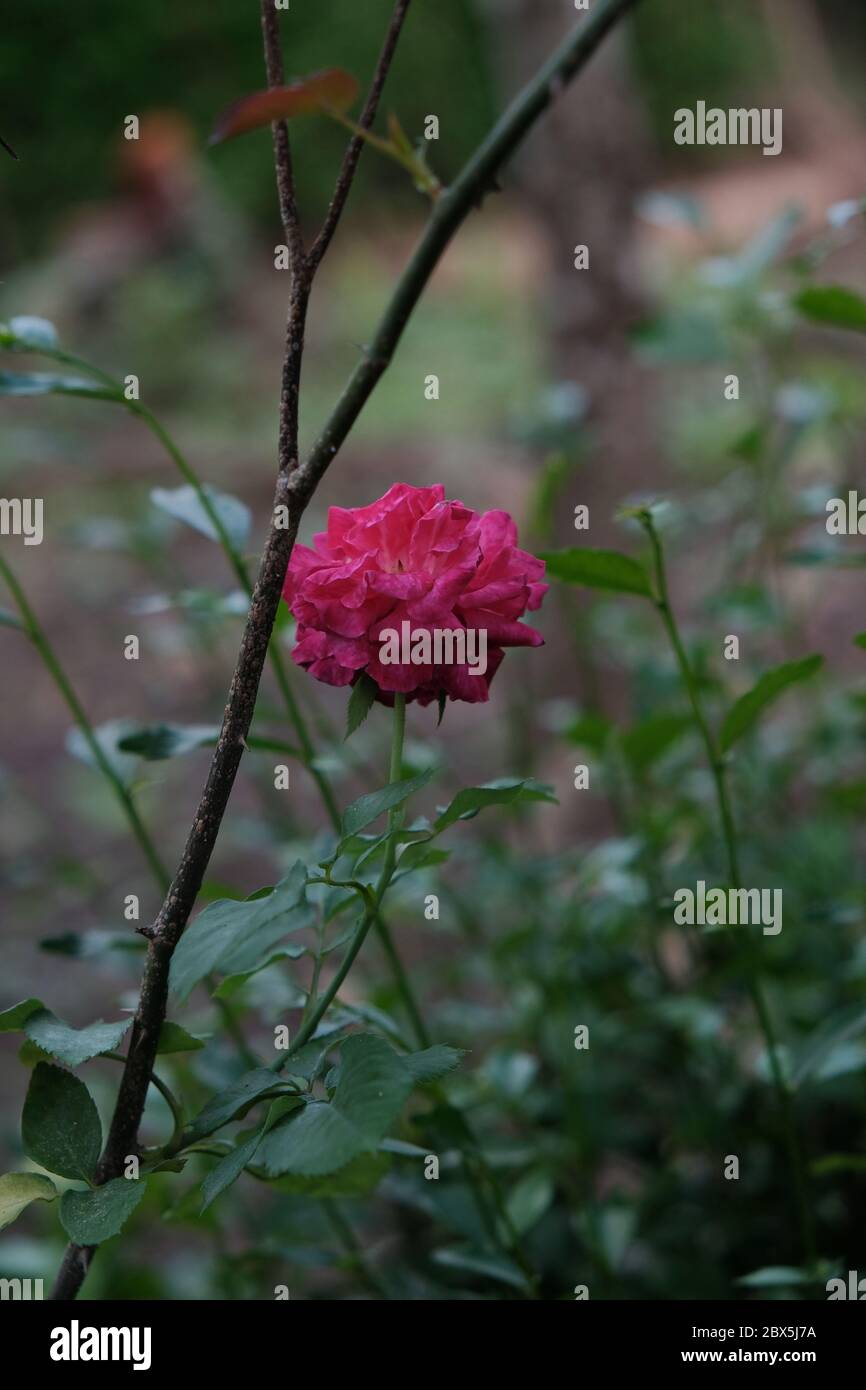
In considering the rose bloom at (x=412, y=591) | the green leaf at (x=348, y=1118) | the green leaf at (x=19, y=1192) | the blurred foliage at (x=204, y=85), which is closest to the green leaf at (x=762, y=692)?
the rose bloom at (x=412, y=591)

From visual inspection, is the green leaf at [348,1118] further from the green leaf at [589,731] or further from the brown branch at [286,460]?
the green leaf at [589,731]

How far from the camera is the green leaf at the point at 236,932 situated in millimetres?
449

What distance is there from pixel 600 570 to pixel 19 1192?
0.37 meters

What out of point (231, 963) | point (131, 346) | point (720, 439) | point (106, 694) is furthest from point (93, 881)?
point (131, 346)

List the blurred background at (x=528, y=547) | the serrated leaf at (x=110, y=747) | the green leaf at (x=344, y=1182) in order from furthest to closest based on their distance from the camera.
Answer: the blurred background at (x=528, y=547) → the serrated leaf at (x=110, y=747) → the green leaf at (x=344, y=1182)

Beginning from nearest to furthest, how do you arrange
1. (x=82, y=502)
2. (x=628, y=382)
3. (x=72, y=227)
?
(x=628, y=382) → (x=82, y=502) → (x=72, y=227)

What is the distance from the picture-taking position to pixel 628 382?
202 cm

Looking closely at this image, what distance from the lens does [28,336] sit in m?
0.62

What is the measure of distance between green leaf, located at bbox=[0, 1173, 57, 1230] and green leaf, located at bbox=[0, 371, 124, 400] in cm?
34

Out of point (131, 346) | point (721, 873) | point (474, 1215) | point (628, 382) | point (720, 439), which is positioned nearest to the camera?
point (474, 1215)

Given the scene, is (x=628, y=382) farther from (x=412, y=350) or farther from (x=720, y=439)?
(x=412, y=350)

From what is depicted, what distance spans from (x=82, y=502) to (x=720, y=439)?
1.66m

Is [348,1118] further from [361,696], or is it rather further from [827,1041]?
[827,1041]

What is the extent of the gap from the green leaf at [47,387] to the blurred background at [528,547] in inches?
6.0
